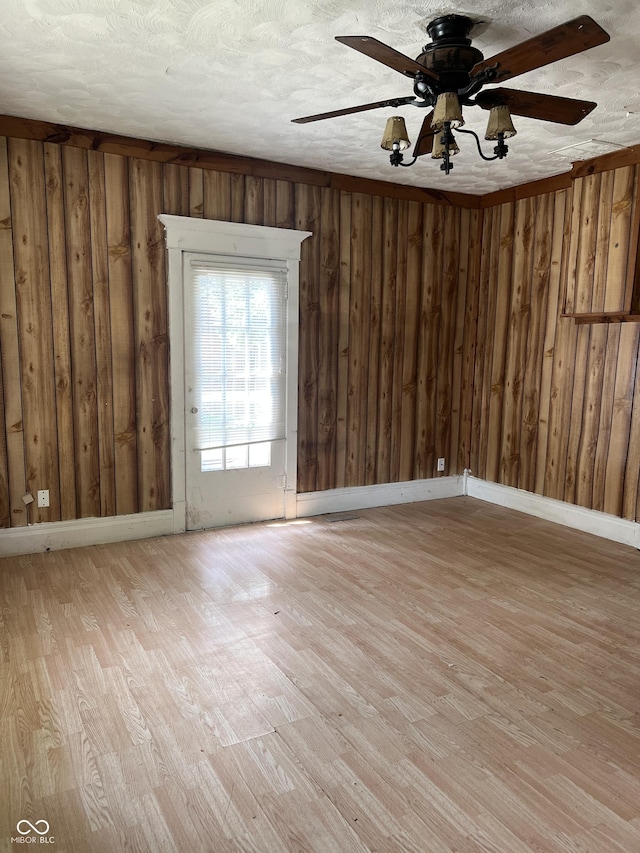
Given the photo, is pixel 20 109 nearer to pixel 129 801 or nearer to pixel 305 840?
pixel 129 801

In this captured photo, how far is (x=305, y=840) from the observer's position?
5.68 ft

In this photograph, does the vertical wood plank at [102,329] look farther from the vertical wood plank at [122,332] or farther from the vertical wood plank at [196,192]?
the vertical wood plank at [196,192]

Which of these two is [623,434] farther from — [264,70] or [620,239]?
[264,70]

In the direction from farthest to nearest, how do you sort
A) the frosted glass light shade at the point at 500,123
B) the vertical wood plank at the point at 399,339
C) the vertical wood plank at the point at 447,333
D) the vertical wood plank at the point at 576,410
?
the vertical wood plank at the point at 447,333 < the vertical wood plank at the point at 399,339 < the vertical wood plank at the point at 576,410 < the frosted glass light shade at the point at 500,123

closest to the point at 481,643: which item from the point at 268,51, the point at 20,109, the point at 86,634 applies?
the point at 86,634

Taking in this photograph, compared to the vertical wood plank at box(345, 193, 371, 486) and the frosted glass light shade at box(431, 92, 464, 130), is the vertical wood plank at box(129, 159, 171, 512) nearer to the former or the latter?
the vertical wood plank at box(345, 193, 371, 486)

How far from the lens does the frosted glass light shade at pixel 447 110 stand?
2.13 m

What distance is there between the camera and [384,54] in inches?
79.6

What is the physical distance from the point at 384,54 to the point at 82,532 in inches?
137

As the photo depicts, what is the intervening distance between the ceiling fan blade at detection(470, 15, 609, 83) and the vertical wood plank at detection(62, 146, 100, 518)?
2.78 m

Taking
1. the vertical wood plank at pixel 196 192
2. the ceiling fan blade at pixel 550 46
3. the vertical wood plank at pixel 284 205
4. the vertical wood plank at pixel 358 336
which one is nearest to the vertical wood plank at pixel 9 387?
the vertical wood plank at pixel 196 192

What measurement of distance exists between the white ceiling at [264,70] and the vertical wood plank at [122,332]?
1.17 feet

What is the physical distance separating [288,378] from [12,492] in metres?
2.14

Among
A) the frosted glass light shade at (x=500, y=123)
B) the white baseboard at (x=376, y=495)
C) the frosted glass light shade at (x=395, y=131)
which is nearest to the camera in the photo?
the frosted glass light shade at (x=500, y=123)
